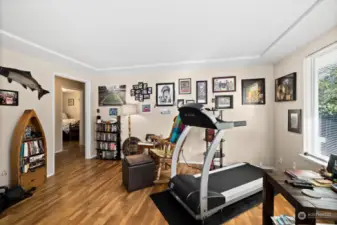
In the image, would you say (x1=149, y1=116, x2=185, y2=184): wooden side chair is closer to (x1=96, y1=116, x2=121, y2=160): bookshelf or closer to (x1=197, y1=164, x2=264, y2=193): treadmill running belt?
(x1=197, y1=164, x2=264, y2=193): treadmill running belt

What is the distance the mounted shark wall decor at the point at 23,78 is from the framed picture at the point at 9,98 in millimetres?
186

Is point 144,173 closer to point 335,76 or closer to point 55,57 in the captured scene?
point 55,57

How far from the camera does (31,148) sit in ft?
8.98

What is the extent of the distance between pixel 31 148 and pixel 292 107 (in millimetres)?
4512

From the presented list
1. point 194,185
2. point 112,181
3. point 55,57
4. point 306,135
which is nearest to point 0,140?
point 55,57

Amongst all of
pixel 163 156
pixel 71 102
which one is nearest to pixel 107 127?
pixel 163 156

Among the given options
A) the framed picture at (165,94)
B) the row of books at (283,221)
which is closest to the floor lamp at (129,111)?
the framed picture at (165,94)

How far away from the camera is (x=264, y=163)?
3674 mm

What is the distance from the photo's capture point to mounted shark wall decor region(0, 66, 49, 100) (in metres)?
2.55

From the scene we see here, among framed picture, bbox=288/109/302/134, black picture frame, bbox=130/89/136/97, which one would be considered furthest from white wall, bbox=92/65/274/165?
framed picture, bbox=288/109/302/134

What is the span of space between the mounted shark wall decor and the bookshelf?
149cm

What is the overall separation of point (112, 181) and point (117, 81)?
2.57m

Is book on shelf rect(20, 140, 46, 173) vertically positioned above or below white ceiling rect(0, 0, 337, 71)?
below

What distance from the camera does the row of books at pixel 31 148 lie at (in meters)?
2.62
